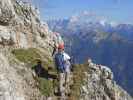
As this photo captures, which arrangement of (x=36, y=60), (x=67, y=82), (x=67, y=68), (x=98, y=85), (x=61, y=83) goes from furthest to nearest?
(x=98, y=85) → (x=36, y=60) → (x=67, y=82) → (x=61, y=83) → (x=67, y=68)

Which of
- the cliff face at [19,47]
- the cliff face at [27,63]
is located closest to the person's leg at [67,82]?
the cliff face at [27,63]

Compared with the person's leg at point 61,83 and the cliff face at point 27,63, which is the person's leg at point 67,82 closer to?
the person's leg at point 61,83

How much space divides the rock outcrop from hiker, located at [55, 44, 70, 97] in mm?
5181

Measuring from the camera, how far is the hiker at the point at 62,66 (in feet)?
105

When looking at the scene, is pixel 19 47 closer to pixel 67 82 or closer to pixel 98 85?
pixel 67 82

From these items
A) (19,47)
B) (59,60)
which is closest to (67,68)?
(59,60)

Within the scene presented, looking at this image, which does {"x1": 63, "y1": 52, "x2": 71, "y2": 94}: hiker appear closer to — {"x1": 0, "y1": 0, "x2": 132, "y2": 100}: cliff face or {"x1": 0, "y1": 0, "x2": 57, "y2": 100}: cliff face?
{"x1": 0, "y1": 0, "x2": 132, "y2": 100}: cliff face

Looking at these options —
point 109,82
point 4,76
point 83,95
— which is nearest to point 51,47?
point 109,82

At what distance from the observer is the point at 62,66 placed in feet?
106

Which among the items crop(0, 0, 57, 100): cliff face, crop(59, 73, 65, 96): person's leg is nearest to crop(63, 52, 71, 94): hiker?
crop(59, 73, 65, 96): person's leg

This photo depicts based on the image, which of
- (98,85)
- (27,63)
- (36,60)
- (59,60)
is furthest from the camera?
(98,85)

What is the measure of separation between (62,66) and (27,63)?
15.2 ft

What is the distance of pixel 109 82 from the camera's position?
1705 inches

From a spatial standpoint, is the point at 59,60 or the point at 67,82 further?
the point at 67,82
